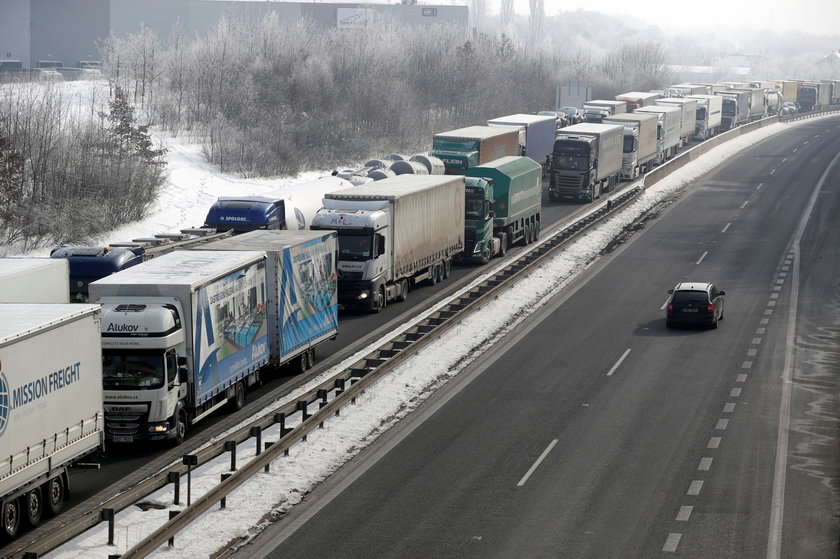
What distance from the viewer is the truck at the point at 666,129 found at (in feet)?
303

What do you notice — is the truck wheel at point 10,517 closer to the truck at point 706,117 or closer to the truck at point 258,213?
the truck at point 258,213

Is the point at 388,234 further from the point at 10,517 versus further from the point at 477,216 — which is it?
the point at 10,517

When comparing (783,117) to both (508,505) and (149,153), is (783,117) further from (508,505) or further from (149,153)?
(508,505)

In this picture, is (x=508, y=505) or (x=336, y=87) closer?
(x=508, y=505)

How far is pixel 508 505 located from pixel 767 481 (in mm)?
5639

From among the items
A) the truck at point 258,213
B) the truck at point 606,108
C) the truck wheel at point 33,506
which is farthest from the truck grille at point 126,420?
the truck at point 606,108

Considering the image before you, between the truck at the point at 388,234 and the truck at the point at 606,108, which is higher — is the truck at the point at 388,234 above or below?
below

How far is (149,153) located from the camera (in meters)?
63.9

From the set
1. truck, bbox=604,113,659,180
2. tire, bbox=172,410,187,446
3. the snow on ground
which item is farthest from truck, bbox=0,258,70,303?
truck, bbox=604,113,659,180

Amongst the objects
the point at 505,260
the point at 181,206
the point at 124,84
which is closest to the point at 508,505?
the point at 505,260

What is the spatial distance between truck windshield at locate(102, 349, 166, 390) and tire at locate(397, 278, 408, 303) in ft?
61.9

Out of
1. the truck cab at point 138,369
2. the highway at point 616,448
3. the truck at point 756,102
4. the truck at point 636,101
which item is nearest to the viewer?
the highway at point 616,448

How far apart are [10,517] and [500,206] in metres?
35.7

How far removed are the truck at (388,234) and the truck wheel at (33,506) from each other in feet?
64.5
